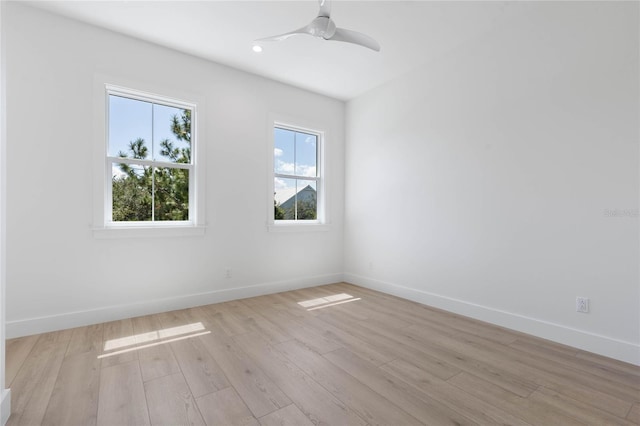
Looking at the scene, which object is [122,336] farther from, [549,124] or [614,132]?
[614,132]

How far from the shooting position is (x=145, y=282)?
3275 mm

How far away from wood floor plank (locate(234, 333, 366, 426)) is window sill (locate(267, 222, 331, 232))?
184 cm

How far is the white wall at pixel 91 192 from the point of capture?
272cm

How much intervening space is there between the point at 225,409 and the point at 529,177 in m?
3.08

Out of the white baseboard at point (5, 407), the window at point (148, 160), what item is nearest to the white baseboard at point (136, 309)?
the window at point (148, 160)

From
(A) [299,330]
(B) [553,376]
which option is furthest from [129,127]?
(B) [553,376]

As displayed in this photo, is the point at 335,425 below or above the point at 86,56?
below

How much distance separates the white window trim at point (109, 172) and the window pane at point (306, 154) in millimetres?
1469

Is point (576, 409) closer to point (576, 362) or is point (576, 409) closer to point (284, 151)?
point (576, 362)

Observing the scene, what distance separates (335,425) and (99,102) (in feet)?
11.4

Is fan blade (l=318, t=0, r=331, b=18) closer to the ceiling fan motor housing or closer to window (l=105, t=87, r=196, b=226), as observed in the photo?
the ceiling fan motor housing

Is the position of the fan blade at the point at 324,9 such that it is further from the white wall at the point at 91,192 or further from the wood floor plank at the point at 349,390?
the wood floor plank at the point at 349,390

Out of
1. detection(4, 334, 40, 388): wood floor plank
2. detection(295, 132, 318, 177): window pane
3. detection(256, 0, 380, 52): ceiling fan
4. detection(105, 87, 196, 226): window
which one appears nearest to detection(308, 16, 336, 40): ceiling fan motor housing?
detection(256, 0, 380, 52): ceiling fan

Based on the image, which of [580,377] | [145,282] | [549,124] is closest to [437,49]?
[549,124]
